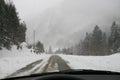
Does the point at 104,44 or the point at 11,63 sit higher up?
the point at 104,44

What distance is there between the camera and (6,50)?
4325 centimetres

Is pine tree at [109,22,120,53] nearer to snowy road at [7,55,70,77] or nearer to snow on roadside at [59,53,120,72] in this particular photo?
snow on roadside at [59,53,120,72]

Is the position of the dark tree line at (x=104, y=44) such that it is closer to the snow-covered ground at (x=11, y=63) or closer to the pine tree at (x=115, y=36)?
the pine tree at (x=115, y=36)

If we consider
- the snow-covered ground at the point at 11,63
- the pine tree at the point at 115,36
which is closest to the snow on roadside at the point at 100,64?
the snow-covered ground at the point at 11,63

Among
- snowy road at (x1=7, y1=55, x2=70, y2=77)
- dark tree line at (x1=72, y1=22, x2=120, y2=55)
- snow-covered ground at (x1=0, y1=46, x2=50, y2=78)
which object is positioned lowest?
snowy road at (x1=7, y1=55, x2=70, y2=77)

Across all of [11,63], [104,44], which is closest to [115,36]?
[104,44]

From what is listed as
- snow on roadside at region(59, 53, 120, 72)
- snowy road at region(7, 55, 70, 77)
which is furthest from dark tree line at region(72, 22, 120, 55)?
snowy road at region(7, 55, 70, 77)

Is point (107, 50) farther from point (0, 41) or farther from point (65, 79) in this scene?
point (65, 79)

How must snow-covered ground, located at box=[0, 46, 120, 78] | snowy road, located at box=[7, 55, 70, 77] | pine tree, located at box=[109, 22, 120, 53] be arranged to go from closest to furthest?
snowy road, located at box=[7, 55, 70, 77], snow-covered ground, located at box=[0, 46, 120, 78], pine tree, located at box=[109, 22, 120, 53]

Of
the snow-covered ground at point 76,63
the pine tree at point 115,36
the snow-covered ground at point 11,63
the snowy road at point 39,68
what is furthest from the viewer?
the pine tree at point 115,36

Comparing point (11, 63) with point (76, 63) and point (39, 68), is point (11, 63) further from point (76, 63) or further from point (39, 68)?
point (76, 63)

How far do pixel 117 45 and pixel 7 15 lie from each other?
51881mm

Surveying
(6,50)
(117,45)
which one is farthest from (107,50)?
(6,50)

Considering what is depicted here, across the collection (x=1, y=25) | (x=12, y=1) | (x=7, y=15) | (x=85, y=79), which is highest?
(x=12, y=1)
